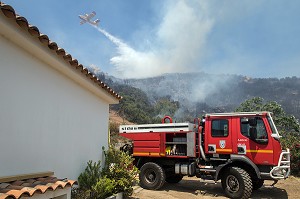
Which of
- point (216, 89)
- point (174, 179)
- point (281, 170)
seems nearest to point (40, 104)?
point (281, 170)

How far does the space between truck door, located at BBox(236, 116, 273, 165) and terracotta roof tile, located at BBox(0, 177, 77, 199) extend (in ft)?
21.9

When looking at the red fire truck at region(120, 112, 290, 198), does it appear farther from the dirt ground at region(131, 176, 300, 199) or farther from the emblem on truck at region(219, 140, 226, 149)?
the dirt ground at region(131, 176, 300, 199)

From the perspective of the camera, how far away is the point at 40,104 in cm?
535

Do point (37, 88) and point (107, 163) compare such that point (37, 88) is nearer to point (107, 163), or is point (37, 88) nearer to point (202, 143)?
point (107, 163)

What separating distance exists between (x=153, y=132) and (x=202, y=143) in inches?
72.4

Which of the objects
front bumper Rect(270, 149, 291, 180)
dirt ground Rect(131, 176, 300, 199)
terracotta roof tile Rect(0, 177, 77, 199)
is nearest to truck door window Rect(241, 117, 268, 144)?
front bumper Rect(270, 149, 291, 180)

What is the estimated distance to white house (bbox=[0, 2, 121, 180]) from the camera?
4.46 metres

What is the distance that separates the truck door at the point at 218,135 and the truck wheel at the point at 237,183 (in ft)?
2.34

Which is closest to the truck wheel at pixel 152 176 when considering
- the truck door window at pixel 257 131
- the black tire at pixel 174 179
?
the black tire at pixel 174 179

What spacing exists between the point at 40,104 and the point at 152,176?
22.2ft

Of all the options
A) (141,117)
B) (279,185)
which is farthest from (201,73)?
(279,185)

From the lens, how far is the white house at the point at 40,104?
446 centimetres

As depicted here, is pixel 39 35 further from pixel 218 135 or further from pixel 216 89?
→ pixel 216 89

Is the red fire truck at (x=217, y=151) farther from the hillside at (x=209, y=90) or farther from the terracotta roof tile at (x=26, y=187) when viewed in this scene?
the hillside at (x=209, y=90)
